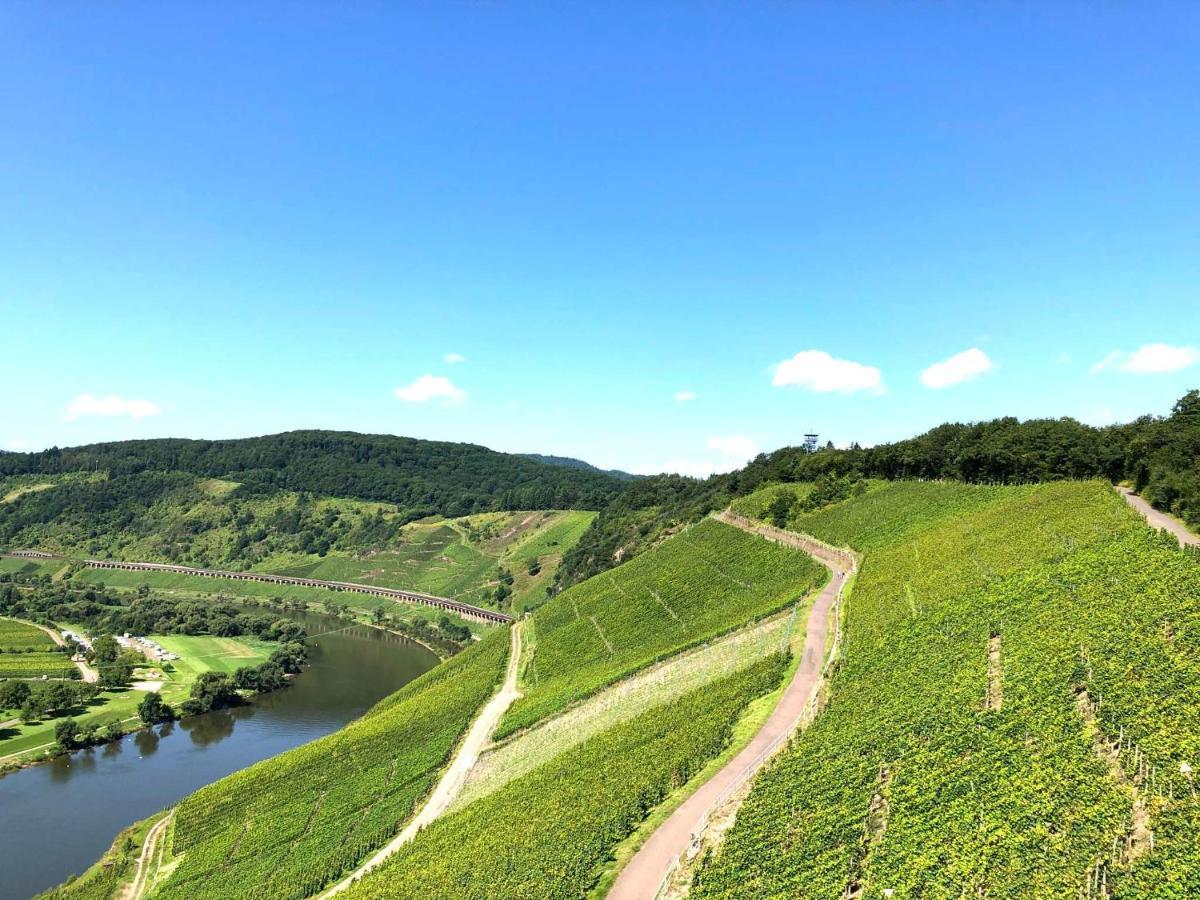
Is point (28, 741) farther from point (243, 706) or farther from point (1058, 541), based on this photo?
point (1058, 541)

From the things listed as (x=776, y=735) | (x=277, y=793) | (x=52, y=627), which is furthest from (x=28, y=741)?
(x=776, y=735)

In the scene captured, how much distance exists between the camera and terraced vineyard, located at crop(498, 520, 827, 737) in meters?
58.4

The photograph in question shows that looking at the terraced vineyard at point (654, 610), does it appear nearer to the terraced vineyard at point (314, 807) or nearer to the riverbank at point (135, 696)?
the terraced vineyard at point (314, 807)

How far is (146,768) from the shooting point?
265ft

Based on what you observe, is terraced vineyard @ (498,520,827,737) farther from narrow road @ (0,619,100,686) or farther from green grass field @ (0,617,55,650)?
green grass field @ (0,617,55,650)

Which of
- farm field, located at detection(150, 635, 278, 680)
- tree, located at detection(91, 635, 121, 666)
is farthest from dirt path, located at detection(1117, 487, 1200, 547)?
tree, located at detection(91, 635, 121, 666)

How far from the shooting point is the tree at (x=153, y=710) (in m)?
93.8

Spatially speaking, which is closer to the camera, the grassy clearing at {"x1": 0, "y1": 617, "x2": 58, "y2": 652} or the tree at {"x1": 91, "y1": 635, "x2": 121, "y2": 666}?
the tree at {"x1": 91, "y1": 635, "x2": 121, "y2": 666}

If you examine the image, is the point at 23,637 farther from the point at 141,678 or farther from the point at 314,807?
the point at 314,807

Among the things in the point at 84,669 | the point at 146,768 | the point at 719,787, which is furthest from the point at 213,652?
the point at 719,787

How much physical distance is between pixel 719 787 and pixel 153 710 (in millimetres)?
94695

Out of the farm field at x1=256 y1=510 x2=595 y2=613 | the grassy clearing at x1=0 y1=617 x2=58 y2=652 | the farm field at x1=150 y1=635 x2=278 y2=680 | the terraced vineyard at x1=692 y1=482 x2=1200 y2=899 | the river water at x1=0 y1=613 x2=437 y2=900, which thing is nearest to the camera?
the terraced vineyard at x1=692 y1=482 x2=1200 y2=899

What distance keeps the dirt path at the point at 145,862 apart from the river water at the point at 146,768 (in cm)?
642

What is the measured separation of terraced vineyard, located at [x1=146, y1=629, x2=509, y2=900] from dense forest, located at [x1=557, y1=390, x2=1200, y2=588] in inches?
2262
